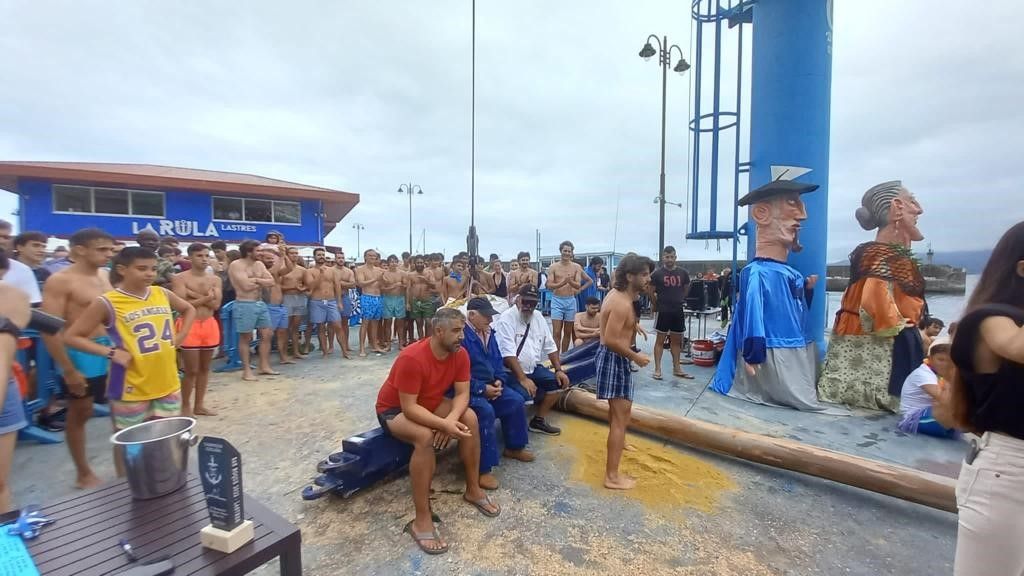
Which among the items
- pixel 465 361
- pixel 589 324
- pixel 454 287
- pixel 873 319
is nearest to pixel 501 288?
pixel 454 287

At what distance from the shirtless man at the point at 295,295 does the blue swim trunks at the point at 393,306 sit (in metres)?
1.29

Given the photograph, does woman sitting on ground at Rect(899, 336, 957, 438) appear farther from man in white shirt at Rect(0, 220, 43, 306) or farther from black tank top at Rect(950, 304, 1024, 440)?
man in white shirt at Rect(0, 220, 43, 306)

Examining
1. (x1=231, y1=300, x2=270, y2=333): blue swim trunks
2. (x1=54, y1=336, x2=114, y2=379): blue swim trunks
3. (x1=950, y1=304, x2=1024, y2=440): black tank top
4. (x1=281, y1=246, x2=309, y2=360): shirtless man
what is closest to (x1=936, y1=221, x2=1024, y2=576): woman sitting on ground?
(x1=950, y1=304, x2=1024, y2=440): black tank top

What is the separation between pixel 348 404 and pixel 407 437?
243 centimetres

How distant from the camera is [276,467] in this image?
339 cm

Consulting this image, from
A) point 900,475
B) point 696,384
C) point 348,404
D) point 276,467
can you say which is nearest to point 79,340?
point 276,467

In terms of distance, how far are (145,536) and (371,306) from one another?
21.0 feet

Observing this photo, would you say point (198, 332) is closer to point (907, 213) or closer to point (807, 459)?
point (807, 459)

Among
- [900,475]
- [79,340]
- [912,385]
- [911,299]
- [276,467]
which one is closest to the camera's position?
[79,340]

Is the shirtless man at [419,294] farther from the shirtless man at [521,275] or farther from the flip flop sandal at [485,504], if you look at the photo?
the flip flop sandal at [485,504]

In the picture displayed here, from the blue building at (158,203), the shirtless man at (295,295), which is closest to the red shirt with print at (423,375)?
the shirtless man at (295,295)

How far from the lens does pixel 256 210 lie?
1948cm

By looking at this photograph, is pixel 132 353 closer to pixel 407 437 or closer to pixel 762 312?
pixel 407 437

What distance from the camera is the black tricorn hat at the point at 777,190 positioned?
5.16 meters
